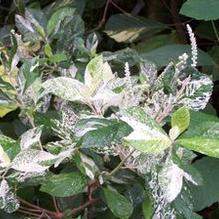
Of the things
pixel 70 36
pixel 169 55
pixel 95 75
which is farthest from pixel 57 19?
pixel 95 75

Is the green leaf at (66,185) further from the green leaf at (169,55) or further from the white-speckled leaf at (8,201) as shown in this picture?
the green leaf at (169,55)

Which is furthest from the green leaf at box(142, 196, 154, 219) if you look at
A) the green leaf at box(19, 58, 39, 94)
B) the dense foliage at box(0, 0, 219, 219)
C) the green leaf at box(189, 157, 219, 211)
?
the green leaf at box(19, 58, 39, 94)

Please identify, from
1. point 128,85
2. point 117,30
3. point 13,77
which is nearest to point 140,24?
point 117,30

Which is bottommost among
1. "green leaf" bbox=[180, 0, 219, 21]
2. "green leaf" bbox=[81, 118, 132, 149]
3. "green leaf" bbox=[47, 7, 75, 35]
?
"green leaf" bbox=[47, 7, 75, 35]

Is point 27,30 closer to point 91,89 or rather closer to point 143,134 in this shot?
point 91,89

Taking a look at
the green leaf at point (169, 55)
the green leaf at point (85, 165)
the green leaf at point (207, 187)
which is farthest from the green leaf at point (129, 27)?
the green leaf at point (85, 165)

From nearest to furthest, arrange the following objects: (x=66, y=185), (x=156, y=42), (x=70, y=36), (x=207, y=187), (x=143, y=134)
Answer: (x=143, y=134) → (x=66, y=185) → (x=207, y=187) → (x=70, y=36) → (x=156, y=42)

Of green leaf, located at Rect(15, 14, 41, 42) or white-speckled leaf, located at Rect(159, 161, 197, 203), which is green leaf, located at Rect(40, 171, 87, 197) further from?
green leaf, located at Rect(15, 14, 41, 42)
